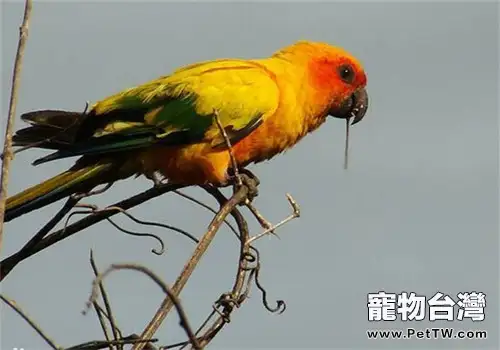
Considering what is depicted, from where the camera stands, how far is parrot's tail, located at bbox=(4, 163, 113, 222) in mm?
3426

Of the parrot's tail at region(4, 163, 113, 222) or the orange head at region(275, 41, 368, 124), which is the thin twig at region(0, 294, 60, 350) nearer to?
the parrot's tail at region(4, 163, 113, 222)

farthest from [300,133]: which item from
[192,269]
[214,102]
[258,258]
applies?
[192,269]

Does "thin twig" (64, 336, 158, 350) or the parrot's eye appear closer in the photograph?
"thin twig" (64, 336, 158, 350)

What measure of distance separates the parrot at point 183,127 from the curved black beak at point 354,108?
1.16ft

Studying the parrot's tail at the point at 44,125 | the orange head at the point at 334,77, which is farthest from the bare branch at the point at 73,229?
the orange head at the point at 334,77

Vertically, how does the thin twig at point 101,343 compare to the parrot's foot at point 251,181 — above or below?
above

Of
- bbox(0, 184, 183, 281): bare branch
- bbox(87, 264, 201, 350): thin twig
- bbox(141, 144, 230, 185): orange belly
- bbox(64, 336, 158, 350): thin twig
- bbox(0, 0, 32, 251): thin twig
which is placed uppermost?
bbox(0, 0, 32, 251): thin twig

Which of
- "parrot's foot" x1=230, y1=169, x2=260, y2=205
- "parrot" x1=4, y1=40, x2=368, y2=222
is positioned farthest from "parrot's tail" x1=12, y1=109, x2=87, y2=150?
"parrot's foot" x1=230, y1=169, x2=260, y2=205

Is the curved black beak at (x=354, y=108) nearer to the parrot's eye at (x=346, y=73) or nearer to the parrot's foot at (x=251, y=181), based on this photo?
the parrot's eye at (x=346, y=73)

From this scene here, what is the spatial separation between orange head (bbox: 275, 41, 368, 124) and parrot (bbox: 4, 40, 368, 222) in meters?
0.17

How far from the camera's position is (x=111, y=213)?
7.73 feet

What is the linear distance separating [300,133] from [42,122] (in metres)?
1.33

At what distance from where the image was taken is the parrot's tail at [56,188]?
3.43m

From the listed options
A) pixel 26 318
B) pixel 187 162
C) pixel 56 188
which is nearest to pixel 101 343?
pixel 26 318
